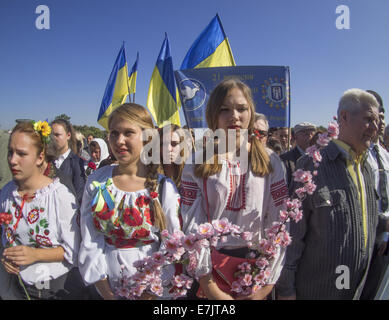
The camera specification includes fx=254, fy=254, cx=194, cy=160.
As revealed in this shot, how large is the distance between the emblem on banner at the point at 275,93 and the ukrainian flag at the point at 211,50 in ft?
7.10

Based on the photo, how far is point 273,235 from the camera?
150 cm

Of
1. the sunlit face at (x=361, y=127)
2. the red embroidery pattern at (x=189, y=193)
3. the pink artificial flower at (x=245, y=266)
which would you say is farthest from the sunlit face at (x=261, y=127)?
the pink artificial flower at (x=245, y=266)

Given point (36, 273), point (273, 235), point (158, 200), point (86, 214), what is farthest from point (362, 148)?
point (36, 273)

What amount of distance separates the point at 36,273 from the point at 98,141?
426 centimetres

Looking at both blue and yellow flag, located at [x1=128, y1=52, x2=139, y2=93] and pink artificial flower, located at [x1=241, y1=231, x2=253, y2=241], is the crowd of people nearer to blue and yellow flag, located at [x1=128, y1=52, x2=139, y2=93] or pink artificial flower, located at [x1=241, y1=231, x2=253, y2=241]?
pink artificial flower, located at [x1=241, y1=231, x2=253, y2=241]

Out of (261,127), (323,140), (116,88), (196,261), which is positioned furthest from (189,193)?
(116,88)

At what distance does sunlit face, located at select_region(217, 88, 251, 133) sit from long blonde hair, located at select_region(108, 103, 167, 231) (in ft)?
1.77

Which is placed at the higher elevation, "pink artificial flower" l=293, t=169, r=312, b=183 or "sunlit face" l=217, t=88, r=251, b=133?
"sunlit face" l=217, t=88, r=251, b=133

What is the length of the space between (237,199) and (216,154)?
314mm

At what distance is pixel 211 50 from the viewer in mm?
6031

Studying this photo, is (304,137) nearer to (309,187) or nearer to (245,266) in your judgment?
(309,187)

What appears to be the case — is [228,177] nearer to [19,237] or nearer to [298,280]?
[298,280]

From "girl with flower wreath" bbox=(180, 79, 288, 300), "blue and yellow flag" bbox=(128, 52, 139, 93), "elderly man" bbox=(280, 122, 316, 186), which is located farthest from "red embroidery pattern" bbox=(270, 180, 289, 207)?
"blue and yellow flag" bbox=(128, 52, 139, 93)

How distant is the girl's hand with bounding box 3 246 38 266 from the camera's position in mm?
1690
